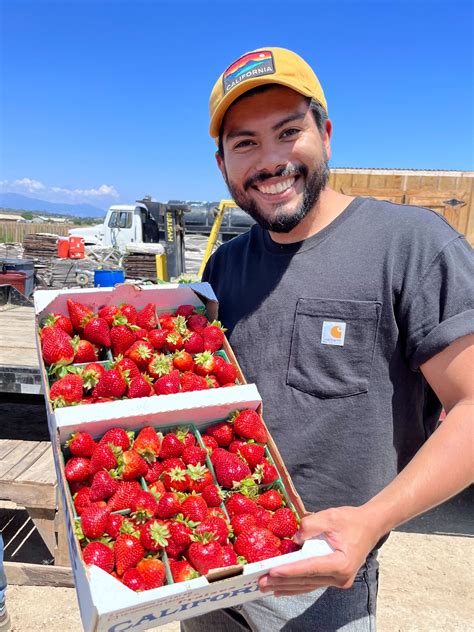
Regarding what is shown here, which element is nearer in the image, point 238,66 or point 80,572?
point 80,572

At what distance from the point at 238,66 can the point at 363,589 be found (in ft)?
6.11

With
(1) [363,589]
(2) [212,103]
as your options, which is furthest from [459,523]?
(2) [212,103]

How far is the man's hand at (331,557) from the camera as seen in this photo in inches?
50.7

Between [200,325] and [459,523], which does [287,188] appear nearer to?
[200,325]

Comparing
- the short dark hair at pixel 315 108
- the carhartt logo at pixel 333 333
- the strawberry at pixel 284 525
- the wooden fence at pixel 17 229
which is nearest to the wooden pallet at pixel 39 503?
the strawberry at pixel 284 525

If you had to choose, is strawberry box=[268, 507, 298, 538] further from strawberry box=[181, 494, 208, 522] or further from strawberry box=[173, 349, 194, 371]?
strawberry box=[173, 349, 194, 371]

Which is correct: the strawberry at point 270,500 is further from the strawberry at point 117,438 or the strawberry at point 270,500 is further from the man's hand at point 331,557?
the strawberry at point 117,438

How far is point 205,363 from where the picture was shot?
1928mm

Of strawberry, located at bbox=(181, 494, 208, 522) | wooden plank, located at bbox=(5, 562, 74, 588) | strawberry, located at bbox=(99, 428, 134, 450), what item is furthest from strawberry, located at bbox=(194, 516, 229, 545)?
wooden plank, located at bbox=(5, 562, 74, 588)

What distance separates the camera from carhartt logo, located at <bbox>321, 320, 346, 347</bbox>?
1.73 metres

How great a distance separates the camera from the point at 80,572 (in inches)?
52.3

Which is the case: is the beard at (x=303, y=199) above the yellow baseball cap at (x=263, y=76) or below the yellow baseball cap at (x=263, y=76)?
below

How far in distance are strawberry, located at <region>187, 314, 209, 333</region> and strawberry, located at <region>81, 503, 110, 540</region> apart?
0.81 meters

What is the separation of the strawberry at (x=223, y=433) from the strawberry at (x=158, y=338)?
411mm
